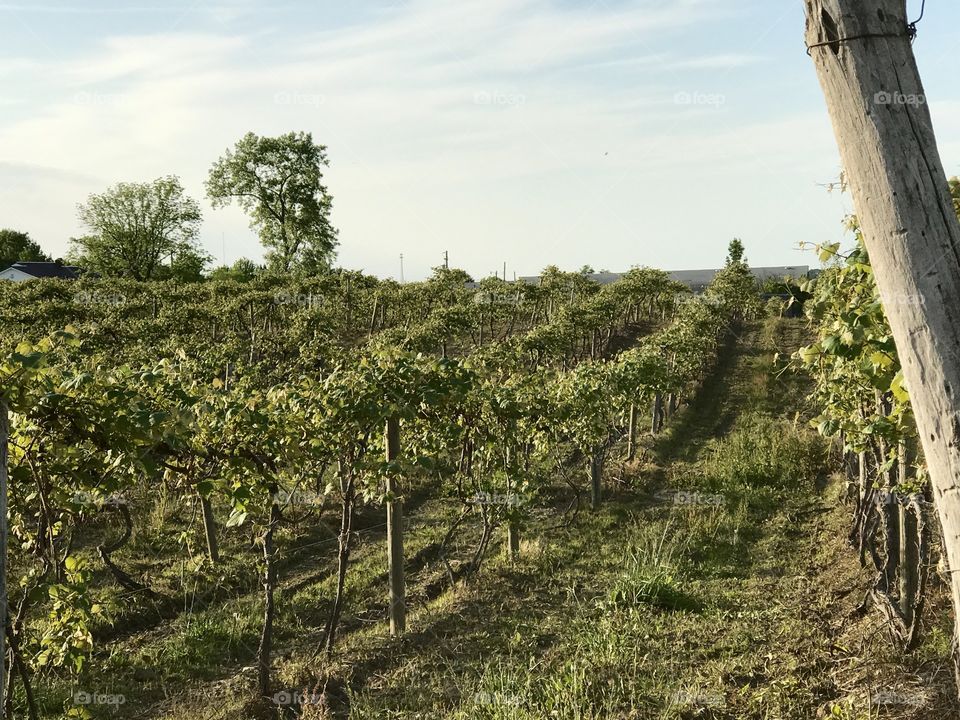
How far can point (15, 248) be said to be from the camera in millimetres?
72750

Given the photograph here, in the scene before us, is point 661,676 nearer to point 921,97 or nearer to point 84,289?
point 921,97

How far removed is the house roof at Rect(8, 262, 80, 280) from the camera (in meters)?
63.8

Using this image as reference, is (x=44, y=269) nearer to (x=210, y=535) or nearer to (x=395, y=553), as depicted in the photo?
(x=210, y=535)

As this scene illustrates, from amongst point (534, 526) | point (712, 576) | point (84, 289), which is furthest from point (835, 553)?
point (84, 289)

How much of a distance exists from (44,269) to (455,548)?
69897 millimetres

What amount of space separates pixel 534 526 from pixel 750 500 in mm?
3216

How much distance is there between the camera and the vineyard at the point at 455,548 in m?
4.46
